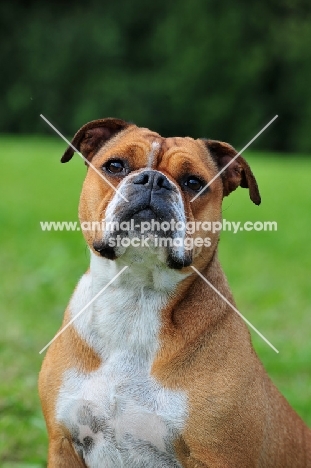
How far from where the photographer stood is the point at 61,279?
9.18 m

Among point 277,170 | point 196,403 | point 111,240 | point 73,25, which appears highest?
point 111,240

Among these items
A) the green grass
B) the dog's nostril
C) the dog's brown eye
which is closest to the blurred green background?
the green grass

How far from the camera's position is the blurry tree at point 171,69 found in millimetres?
36969

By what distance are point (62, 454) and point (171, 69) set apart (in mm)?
36269

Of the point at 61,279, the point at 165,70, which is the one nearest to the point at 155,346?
the point at 61,279

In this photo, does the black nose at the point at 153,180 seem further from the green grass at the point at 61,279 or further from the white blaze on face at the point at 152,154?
the green grass at the point at 61,279

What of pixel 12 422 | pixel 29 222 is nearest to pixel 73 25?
pixel 29 222

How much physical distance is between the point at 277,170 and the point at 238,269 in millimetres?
8877

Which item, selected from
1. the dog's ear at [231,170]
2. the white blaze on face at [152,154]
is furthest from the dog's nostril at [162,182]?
the dog's ear at [231,170]

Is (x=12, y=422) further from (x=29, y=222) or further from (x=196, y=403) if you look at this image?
(x=29, y=222)

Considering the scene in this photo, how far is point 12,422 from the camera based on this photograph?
5.40 metres

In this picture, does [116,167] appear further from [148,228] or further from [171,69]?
[171,69]

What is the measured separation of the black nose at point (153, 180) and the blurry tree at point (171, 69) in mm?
32666

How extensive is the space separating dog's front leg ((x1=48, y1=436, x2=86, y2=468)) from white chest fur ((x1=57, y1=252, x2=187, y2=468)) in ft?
0.18
